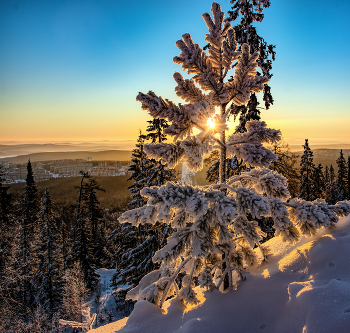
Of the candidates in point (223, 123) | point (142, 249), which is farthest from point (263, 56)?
point (142, 249)

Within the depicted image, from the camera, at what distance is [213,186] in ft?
15.1

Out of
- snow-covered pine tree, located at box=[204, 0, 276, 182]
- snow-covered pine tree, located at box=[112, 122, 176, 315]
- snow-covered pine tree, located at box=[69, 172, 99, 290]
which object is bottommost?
snow-covered pine tree, located at box=[69, 172, 99, 290]

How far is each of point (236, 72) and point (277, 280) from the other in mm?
4524

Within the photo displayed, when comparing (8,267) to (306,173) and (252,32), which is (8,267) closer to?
(252,32)

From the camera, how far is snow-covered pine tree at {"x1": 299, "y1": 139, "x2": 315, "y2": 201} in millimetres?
23844

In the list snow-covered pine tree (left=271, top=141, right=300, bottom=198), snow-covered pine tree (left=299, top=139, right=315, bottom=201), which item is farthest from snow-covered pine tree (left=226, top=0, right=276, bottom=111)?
snow-covered pine tree (left=299, top=139, right=315, bottom=201)

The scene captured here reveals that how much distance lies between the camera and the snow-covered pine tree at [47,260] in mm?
21594

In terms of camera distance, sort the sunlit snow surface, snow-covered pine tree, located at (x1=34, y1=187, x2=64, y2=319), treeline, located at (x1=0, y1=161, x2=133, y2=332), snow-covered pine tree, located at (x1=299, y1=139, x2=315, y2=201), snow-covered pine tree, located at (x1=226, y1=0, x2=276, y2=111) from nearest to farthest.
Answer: the sunlit snow surface
snow-covered pine tree, located at (x1=226, y1=0, x2=276, y2=111)
treeline, located at (x1=0, y1=161, x2=133, y2=332)
snow-covered pine tree, located at (x1=34, y1=187, x2=64, y2=319)
snow-covered pine tree, located at (x1=299, y1=139, x2=315, y2=201)

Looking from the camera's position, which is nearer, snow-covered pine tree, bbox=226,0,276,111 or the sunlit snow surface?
the sunlit snow surface

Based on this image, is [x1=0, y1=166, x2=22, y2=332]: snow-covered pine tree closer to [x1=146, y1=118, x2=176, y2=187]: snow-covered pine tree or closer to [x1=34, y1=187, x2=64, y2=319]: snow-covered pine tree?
[x1=34, y1=187, x2=64, y2=319]: snow-covered pine tree

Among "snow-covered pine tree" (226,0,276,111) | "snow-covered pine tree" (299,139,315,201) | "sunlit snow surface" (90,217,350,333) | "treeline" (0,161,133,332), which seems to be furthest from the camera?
"snow-covered pine tree" (299,139,315,201)

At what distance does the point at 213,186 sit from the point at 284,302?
2.43 meters

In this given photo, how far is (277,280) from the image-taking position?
4.29 metres

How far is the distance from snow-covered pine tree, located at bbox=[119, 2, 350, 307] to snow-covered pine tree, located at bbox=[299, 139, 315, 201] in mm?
22302
